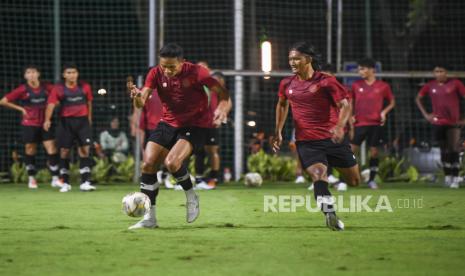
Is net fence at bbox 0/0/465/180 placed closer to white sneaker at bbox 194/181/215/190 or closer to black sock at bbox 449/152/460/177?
white sneaker at bbox 194/181/215/190

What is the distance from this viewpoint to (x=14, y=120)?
22828 mm

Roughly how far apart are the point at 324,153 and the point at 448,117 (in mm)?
8105

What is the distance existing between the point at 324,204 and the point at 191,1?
18.4 metres

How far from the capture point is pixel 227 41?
26109 mm

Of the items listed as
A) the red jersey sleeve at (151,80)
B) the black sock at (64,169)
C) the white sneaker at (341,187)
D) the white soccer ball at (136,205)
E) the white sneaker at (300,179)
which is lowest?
the white sneaker at (300,179)

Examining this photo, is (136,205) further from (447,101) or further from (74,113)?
(447,101)

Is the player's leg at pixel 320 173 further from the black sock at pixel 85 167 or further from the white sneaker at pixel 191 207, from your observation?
the black sock at pixel 85 167

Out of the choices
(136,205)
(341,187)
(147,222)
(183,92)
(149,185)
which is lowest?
(341,187)

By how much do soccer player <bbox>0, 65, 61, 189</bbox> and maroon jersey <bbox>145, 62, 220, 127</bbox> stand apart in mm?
8420

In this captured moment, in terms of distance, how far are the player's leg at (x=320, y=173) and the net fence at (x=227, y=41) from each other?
10472mm

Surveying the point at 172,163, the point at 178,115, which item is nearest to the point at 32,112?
the point at 178,115

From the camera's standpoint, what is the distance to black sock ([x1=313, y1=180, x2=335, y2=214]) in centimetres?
1000

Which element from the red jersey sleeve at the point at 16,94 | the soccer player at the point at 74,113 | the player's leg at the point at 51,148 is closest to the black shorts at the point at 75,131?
the soccer player at the point at 74,113

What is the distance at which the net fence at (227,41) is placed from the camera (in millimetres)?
23125
